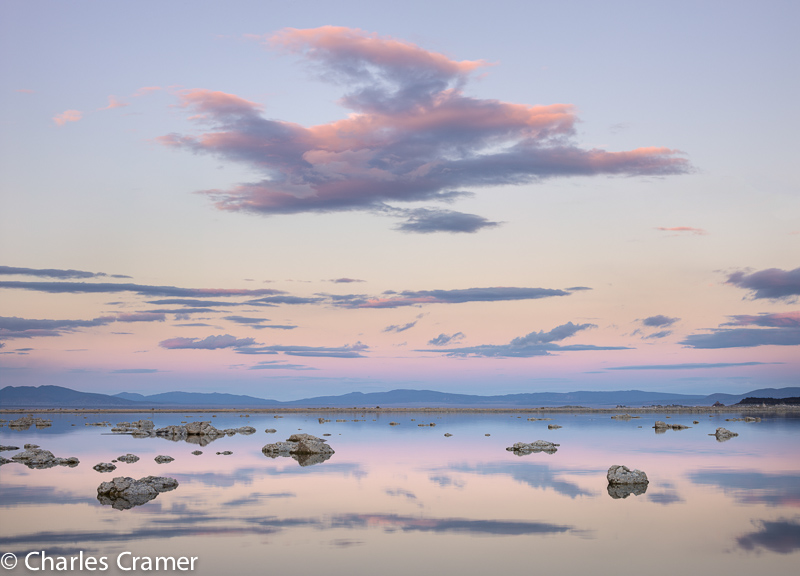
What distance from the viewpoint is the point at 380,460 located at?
49469 mm

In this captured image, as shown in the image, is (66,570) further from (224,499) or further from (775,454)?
(775,454)

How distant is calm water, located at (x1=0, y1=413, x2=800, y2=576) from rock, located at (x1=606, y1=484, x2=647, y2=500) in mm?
472

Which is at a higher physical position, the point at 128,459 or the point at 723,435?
the point at 128,459

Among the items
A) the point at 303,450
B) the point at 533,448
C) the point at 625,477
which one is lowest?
the point at 533,448

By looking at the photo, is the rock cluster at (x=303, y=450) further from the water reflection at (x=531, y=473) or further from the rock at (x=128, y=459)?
the water reflection at (x=531, y=473)

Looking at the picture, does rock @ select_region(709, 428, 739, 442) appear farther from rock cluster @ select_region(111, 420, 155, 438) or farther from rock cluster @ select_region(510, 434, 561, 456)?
rock cluster @ select_region(111, 420, 155, 438)

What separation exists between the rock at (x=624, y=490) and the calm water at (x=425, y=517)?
472mm

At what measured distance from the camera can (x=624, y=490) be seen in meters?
33.3

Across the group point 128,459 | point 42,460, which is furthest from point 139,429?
point 128,459

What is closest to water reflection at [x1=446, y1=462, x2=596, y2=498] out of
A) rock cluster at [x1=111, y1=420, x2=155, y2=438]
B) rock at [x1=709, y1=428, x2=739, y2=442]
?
rock at [x1=709, y1=428, x2=739, y2=442]

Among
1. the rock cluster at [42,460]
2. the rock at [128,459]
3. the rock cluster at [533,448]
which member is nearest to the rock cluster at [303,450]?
the rock at [128,459]

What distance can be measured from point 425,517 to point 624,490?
12204 millimetres

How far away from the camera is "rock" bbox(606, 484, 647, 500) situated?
31.8m

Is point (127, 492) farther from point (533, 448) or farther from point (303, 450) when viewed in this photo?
point (533, 448)
